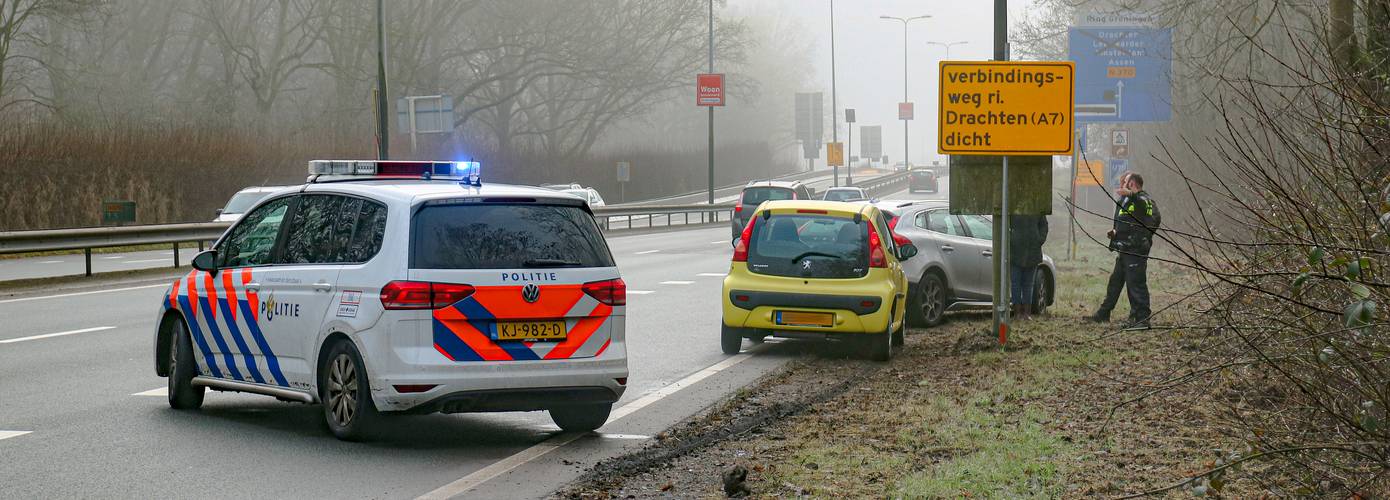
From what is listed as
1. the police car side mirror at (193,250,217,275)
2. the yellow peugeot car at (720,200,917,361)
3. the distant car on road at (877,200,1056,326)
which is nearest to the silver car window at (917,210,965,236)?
the distant car on road at (877,200,1056,326)

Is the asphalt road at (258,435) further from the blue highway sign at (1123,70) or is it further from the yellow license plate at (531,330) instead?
the blue highway sign at (1123,70)

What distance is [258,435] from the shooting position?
8867mm

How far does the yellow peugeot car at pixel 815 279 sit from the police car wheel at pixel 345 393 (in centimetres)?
524

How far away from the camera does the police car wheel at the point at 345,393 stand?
838 cm

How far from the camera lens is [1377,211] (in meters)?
5.16

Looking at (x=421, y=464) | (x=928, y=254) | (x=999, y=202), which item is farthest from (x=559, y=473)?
(x=928, y=254)

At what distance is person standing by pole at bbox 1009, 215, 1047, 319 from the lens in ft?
54.0

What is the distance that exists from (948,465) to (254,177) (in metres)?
40.2

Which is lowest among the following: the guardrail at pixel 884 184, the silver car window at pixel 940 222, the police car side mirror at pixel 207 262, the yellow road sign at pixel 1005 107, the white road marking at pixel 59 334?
the guardrail at pixel 884 184

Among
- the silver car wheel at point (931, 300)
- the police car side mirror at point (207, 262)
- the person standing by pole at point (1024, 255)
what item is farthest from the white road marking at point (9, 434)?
the person standing by pole at point (1024, 255)

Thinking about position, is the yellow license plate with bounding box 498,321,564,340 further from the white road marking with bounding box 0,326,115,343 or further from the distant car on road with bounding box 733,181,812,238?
the distant car on road with bounding box 733,181,812,238

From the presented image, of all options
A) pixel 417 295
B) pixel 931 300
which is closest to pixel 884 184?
pixel 931 300

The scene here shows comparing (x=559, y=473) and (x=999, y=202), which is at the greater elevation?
(x=999, y=202)

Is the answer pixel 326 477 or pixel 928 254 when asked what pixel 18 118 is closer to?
pixel 928 254
